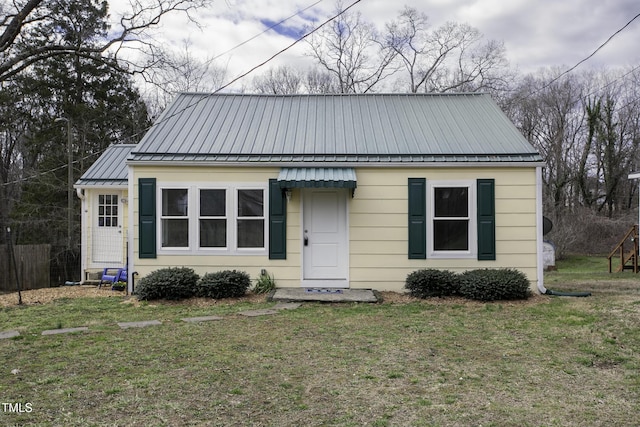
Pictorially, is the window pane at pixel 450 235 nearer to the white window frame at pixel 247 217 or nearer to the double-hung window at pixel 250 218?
the white window frame at pixel 247 217

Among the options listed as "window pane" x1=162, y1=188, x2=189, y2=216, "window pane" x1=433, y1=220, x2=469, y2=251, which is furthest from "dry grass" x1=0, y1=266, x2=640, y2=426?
"window pane" x1=162, y1=188, x2=189, y2=216

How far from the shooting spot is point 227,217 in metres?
9.30

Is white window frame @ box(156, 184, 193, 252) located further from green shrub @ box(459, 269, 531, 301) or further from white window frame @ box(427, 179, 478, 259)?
green shrub @ box(459, 269, 531, 301)

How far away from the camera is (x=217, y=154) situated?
9359mm

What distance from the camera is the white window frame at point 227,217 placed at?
9.27m

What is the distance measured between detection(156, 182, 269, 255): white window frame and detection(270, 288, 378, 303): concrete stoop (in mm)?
1034

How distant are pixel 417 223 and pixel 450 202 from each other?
80cm

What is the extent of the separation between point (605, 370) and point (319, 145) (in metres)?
6.58

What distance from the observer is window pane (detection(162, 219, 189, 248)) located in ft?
30.6

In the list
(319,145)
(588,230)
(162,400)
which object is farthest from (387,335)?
(588,230)

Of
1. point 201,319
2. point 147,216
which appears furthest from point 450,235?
point 147,216

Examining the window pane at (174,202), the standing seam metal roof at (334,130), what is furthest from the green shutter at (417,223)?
the window pane at (174,202)

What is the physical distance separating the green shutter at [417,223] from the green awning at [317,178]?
1277 millimetres

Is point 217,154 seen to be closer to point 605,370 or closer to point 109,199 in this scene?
point 109,199
